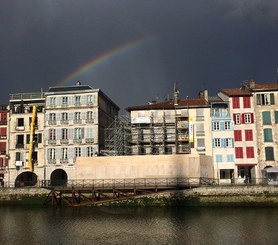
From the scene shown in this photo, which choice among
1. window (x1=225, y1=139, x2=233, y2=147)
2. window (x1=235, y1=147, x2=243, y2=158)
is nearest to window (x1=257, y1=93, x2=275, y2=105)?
window (x1=225, y1=139, x2=233, y2=147)

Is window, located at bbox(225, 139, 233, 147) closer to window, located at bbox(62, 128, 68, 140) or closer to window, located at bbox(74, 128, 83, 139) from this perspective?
window, located at bbox(74, 128, 83, 139)

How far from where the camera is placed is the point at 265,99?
59.8 meters

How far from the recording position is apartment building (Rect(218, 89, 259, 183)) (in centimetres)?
5869

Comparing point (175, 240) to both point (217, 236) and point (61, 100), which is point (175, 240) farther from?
point (61, 100)

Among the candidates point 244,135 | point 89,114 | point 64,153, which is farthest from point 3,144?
point 244,135

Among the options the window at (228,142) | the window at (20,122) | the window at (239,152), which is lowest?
the window at (239,152)

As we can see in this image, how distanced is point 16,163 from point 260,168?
41.1 m

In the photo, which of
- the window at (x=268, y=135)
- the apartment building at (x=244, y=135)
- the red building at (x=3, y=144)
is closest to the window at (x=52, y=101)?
the red building at (x=3, y=144)

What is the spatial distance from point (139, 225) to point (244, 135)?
30806mm

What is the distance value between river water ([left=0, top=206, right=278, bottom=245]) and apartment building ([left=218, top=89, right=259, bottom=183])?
1570cm

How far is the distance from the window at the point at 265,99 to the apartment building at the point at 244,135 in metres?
1.26

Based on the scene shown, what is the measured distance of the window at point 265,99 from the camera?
59.6m

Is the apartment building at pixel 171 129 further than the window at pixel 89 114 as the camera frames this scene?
No

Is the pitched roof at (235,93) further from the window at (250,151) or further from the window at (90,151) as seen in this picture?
the window at (90,151)
